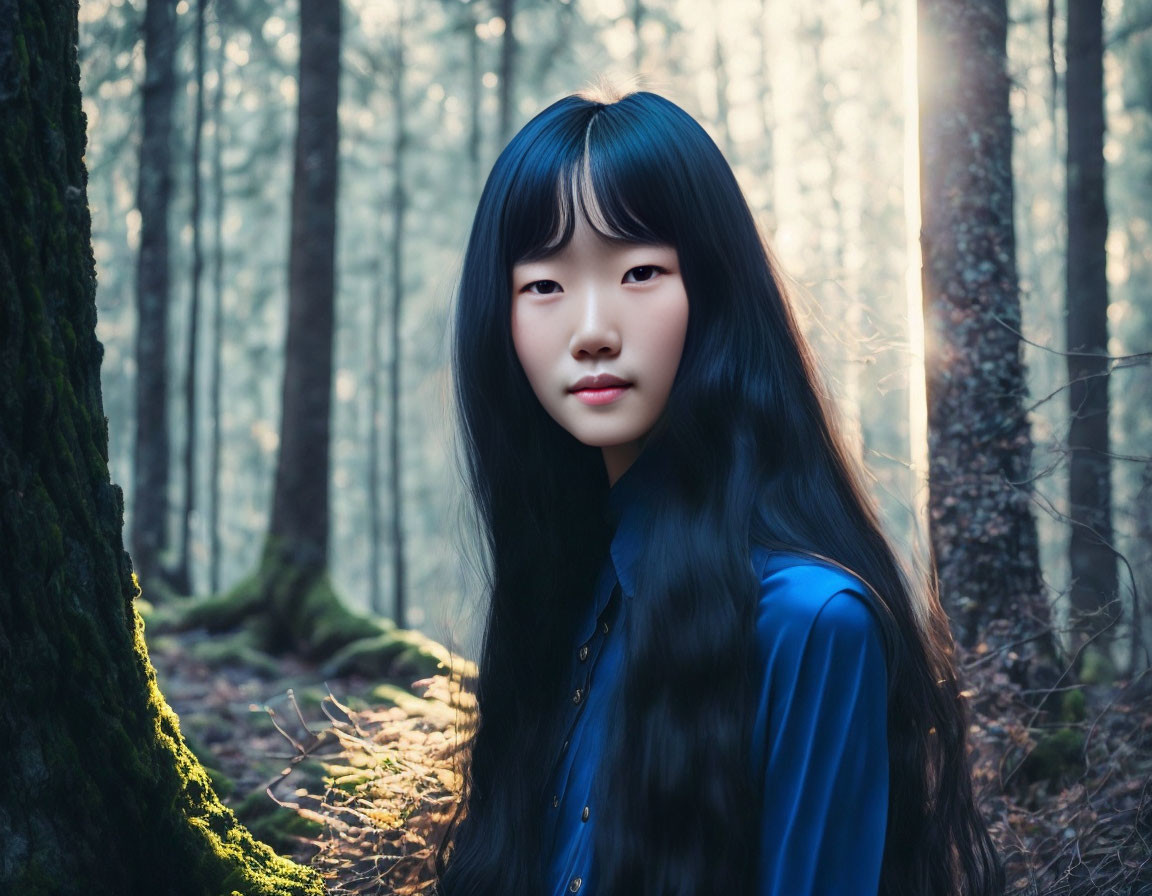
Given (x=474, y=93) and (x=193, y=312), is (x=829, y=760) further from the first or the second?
(x=474, y=93)

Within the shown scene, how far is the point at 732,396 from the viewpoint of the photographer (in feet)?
6.91

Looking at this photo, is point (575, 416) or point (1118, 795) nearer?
point (575, 416)

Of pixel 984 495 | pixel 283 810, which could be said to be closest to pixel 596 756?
pixel 283 810

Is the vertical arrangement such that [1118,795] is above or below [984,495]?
below

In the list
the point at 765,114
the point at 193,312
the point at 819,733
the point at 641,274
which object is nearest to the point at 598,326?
the point at 641,274

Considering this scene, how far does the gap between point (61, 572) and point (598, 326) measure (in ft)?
4.13

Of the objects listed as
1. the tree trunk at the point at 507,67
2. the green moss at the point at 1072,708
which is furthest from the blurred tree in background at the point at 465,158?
the green moss at the point at 1072,708

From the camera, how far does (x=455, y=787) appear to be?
9.75 feet

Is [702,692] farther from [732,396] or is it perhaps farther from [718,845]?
[732,396]

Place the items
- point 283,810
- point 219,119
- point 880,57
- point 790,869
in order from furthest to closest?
point 880,57 → point 219,119 → point 283,810 → point 790,869

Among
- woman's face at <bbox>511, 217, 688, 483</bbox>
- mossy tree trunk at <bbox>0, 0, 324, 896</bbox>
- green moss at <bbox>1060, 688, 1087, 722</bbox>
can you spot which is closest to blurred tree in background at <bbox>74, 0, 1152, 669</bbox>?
green moss at <bbox>1060, 688, 1087, 722</bbox>

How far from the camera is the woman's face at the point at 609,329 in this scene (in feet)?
6.91

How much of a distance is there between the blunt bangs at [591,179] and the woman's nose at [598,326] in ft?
0.45

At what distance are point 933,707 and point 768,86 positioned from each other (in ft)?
73.6
